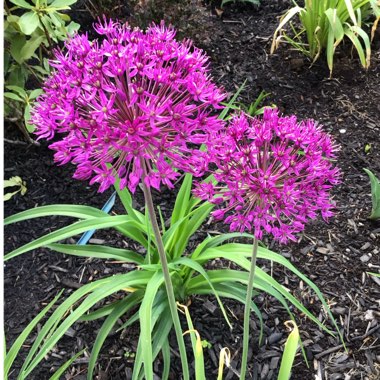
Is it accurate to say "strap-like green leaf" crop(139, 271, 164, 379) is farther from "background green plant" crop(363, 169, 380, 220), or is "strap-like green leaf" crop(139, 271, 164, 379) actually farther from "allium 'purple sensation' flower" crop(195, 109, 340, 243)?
"background green plant" crop(363, 169, 380, 220)

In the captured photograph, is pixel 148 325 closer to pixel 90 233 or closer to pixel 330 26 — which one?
pixel 90 233

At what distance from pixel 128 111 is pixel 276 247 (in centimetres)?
153

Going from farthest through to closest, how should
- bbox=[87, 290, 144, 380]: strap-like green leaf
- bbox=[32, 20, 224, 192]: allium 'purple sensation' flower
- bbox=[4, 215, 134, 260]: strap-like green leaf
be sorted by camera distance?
bbox=[87, 290, 144, 380]: strap-like green leaf, bbox=[4, 215, 134, 260]: strap-like green leaf, bbox=[32, 20, 224, 192]: allium 'purple sensation' flower

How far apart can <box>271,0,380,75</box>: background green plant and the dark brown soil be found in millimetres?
165

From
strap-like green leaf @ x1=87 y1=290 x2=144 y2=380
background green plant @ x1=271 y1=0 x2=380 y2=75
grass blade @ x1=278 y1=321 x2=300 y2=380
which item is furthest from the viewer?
background green plant @ x1=271 y1=0 x2=380 y2=75

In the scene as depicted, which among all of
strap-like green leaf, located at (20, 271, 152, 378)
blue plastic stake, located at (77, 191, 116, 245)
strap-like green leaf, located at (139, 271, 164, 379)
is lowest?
blue plastic stake, located at (77, 191, 116, 245)

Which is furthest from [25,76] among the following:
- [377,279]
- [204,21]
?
[377,279]

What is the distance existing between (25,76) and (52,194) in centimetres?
65

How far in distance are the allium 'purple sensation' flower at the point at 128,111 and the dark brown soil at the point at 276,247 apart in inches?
47.6

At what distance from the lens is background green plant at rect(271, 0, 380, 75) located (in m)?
3.04

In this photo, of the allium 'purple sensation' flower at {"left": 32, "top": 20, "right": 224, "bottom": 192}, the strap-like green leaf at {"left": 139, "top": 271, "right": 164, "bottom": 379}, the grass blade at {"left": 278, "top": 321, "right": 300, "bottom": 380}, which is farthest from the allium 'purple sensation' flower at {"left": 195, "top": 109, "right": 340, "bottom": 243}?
the strap-like green leaf at {"left": 139, "top": 271, "right": 164, "bottom": 379}

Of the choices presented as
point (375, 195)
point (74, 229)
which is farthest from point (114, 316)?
point (375, 195)

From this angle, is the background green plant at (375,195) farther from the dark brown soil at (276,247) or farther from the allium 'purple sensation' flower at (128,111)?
the allium 'purple sensation' flower at (128,111)

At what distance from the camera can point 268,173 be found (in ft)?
3.92
